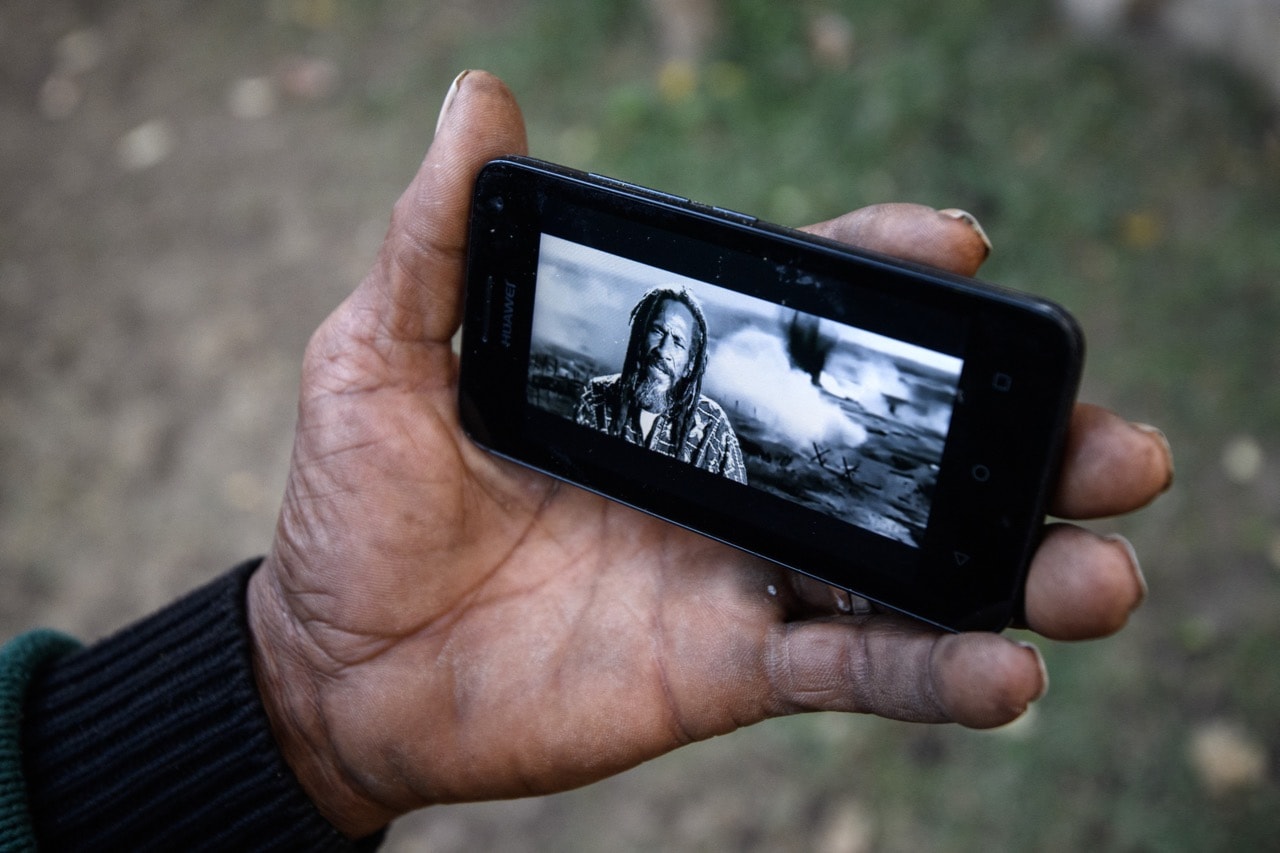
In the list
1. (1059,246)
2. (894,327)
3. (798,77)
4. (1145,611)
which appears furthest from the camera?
(798,77)

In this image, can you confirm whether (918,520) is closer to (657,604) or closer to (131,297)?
(657,604)

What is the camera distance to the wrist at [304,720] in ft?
5.21

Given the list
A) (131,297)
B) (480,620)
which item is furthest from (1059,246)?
(131,297)

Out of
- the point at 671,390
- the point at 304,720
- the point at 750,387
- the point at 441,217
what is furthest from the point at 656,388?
the point at 304,720

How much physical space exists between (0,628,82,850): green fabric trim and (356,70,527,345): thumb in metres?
0.86

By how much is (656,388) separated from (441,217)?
0.45 m

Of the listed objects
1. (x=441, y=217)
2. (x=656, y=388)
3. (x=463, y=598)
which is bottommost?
(x=463, y=598)

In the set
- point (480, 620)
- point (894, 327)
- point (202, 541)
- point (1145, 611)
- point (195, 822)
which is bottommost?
point (202, 541)

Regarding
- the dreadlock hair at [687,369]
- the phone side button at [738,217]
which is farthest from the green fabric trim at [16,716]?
the phone side button at [738,217]

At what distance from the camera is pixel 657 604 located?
151cm

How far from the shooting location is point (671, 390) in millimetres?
1468

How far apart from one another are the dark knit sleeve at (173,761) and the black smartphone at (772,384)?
59cm

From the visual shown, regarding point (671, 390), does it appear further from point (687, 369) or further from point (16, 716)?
point (16, 716)

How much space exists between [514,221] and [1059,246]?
178 centimetres
